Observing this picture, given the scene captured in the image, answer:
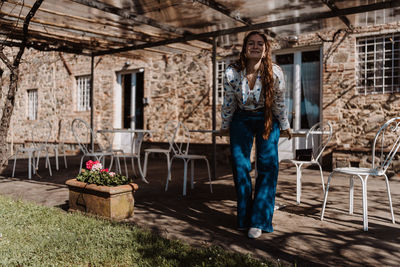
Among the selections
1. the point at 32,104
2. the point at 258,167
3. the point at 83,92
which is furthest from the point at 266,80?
the point at 32,104

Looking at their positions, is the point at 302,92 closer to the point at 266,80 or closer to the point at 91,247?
the point at 266,80

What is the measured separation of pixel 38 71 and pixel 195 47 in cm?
826

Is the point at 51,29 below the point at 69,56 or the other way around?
below

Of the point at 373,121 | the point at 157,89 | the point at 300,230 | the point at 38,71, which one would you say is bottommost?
the point at 300,230

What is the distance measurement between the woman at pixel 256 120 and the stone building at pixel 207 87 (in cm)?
286

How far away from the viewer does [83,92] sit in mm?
11945

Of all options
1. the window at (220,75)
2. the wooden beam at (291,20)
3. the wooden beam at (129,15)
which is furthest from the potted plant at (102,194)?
Result: the window at (220,75)

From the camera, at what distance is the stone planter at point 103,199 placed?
320 cm

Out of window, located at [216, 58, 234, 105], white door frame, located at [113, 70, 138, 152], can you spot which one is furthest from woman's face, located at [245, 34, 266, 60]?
white door frame, located at [113, 70, 138, 152]

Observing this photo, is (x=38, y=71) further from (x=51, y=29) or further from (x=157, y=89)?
(x=51, y=29)

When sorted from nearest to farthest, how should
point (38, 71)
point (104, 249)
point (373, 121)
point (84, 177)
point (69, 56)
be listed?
point (104, 249), point (84, 177), point (373, 121), point (69, 56), point (38, 71)

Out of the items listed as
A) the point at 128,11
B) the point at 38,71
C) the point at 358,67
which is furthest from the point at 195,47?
the point at 38,71

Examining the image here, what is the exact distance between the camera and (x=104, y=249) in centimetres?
245

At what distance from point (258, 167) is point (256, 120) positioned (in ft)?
1.29
